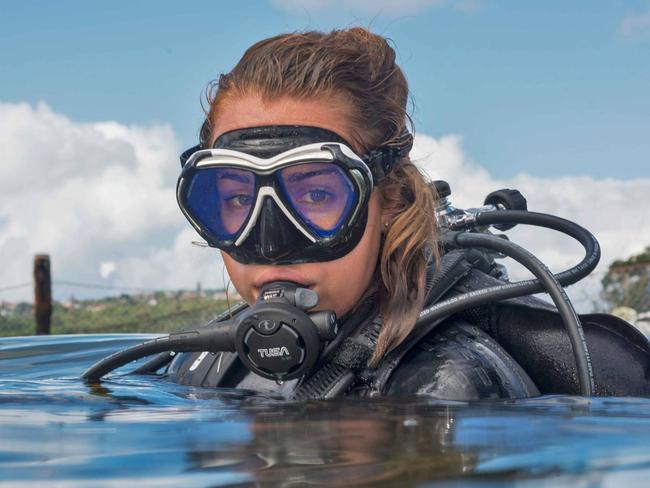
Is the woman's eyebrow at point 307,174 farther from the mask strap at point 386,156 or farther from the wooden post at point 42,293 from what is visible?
the wooden post at point 42,293

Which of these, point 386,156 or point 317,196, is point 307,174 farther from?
point 386,156

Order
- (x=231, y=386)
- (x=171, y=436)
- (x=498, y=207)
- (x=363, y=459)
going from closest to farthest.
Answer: (x=363, y=459), (x=171, y=436), (x=231, y=386), (x=498, y=207)

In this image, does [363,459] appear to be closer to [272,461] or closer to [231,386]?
[272,461]

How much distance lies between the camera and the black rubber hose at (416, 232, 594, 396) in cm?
252

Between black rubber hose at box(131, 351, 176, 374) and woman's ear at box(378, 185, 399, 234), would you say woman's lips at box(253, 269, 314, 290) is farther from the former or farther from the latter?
black rubber hose at box(131, 351, 176, 374)

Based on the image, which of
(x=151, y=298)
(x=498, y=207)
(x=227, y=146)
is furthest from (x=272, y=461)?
(x=151, y=298)

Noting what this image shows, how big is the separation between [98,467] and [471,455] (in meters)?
0.58

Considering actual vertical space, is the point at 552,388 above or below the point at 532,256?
below

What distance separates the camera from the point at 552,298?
8.66 ft

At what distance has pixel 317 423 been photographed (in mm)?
1960

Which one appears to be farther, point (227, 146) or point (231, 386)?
point (231, 386)

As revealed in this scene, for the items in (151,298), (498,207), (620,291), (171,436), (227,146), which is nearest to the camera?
(171,436)

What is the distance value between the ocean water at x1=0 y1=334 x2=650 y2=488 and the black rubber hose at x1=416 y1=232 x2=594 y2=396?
0.36ft

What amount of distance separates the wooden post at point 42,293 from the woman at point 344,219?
393 inches
